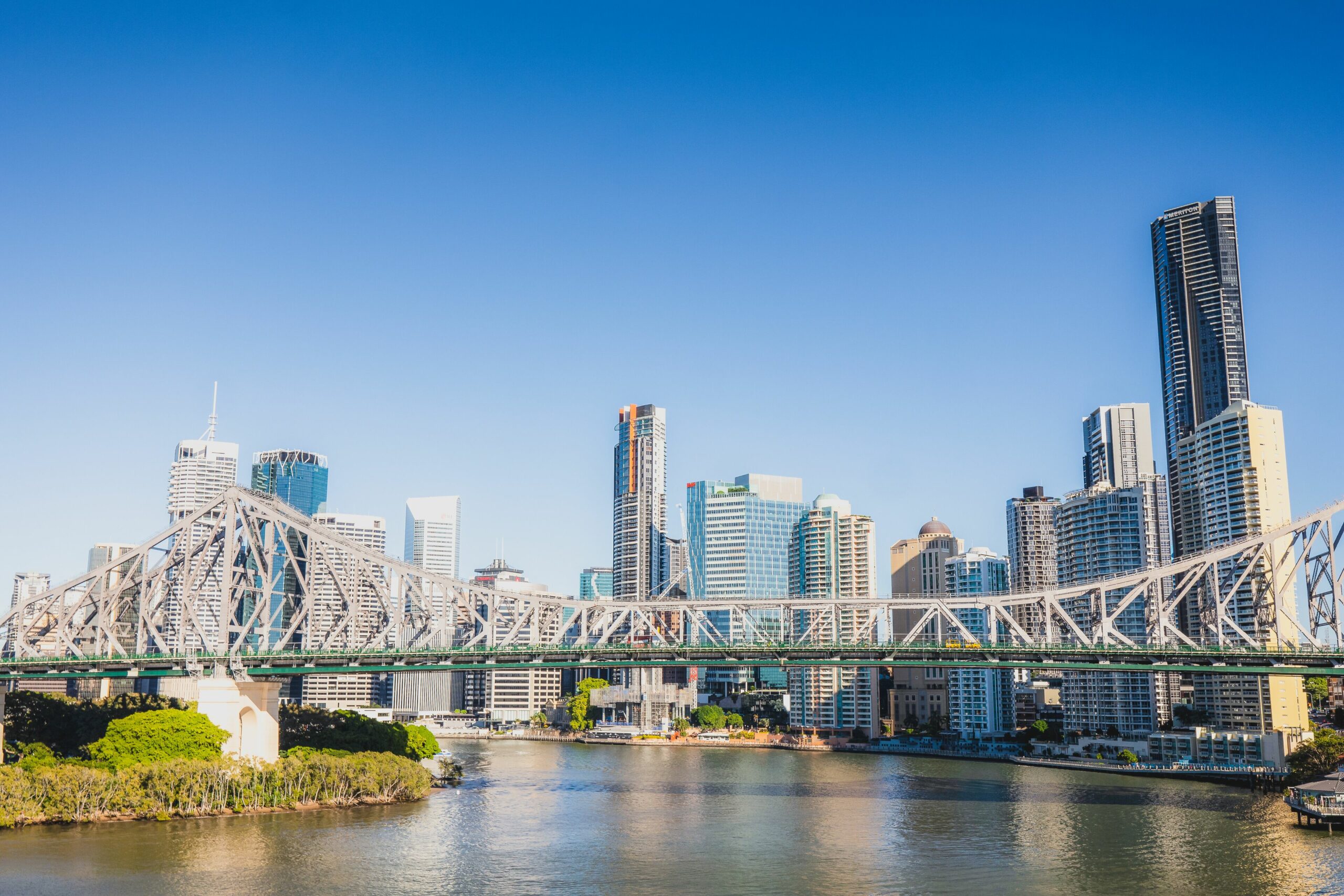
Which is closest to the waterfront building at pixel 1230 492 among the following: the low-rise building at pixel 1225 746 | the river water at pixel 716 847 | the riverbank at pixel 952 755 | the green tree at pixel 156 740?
the low-rise building at pixel 1225 746

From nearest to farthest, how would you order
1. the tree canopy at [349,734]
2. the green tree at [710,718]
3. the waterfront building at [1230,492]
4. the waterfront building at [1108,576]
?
A: the tree canopy at [349,734]
the waterfront building at [1108,576]
the waterfront building at [1230,492]
the green tree at [710,718]

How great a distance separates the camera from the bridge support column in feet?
224

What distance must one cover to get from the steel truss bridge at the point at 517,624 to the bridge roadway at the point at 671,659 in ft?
0.46


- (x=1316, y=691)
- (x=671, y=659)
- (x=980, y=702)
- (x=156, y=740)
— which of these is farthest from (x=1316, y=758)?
(x=980, y=702)

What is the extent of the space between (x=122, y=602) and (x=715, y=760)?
6016cm

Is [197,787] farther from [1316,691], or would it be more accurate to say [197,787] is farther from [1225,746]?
[1316,691]

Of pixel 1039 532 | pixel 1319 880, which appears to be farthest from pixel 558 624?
pixel 1039 532

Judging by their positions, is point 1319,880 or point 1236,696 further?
point 1236,696

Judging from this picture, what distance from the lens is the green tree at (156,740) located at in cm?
6312

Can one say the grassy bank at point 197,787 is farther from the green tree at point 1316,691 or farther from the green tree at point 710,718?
the green tree at point 710,718

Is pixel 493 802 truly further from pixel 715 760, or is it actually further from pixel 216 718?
pixel 715 760

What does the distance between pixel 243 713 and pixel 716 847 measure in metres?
29.6

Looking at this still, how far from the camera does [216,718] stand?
2680 inches

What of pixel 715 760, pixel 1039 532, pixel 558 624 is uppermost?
pixel 1039 532
